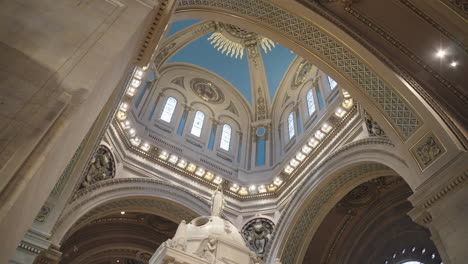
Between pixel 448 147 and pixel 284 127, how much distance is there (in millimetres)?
10174

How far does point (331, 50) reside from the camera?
385 inches

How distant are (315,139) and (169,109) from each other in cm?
724

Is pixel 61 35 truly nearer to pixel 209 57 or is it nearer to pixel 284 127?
pixel 284 127

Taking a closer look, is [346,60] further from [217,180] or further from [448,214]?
[217,180]

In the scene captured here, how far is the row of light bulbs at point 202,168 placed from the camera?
497 inches

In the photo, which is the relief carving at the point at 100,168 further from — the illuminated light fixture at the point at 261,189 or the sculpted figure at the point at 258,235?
the illuminated light fixture at the point at 261,189

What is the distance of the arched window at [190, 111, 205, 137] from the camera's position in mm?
17244

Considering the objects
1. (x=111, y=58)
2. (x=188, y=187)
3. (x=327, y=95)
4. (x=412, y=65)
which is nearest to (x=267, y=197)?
(x=188, y=187)

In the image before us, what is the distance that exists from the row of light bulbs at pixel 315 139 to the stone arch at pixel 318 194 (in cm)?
104

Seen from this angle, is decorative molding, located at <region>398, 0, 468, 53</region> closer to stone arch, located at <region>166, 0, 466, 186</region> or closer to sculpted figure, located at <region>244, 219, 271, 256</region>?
stone arch, located at <region>166, 0, 466, 186</region>

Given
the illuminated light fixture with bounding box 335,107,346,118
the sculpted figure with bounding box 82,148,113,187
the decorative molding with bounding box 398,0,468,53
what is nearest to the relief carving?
the sculpted figure with bounding box 82,148,113,187

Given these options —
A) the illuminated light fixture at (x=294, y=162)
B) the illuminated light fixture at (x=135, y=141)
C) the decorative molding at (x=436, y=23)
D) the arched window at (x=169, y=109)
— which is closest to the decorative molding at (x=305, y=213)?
the illuminated light fixture at (x=294, y=162)

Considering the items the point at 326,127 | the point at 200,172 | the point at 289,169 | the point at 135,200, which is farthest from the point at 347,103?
the point at 135,200

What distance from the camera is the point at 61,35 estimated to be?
327 cm
